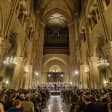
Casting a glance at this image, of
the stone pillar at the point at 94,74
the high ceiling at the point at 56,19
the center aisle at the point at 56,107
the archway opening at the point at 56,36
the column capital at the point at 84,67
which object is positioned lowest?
the center aisle at the point at 56,107

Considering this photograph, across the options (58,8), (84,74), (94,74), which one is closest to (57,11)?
(58,8)

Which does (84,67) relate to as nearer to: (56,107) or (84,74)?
(84,74)

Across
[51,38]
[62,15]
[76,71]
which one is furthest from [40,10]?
[76,71]

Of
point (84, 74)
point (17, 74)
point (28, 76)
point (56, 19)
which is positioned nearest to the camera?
point (17, 74)

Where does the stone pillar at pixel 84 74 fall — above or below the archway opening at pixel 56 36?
below

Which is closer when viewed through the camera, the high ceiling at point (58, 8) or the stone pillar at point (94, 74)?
the stone pillar at point (94, 74)

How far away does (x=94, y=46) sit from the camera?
53.1 feet

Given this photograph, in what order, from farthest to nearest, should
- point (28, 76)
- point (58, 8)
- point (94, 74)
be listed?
1. point (58, 8)
2. point (28, 76)
3. point (94, 74)

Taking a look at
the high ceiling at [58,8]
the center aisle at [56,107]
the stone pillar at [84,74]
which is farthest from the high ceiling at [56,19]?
the center aisle at [56,107]

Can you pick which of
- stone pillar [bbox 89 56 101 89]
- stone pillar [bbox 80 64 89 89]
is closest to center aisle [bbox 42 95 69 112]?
stone pillar [bbox 89 56 101 89]

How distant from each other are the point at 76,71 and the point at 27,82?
8.92 m

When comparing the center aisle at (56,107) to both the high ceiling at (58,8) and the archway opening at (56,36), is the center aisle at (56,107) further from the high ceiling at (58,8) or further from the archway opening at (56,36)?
the archway opening at (56,36)

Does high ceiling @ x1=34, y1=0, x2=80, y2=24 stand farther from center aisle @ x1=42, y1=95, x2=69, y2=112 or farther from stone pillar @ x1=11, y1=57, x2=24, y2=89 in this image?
center aisle @ x1=42, y1=95, x2=69, y2=112

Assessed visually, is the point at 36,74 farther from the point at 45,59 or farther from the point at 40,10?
the point at 40,10
